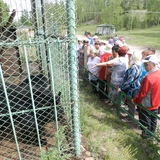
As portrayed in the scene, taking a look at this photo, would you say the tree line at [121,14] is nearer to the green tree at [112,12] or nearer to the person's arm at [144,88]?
the green tree at [112,12]

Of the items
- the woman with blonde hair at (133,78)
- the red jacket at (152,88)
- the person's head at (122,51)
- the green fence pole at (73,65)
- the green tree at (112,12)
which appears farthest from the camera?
the green tree at (112,12)

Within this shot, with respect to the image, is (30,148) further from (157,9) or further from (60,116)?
(157,9)

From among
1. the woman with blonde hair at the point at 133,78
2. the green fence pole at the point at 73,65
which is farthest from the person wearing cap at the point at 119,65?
the green fence pole at the point at 73,65

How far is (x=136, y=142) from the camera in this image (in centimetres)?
307

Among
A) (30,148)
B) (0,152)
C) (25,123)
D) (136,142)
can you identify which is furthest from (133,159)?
(0,152)

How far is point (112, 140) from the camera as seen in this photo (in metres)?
3.00

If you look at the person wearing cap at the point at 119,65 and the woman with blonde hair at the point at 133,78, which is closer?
the woman with blonde hair at the point at 133,78

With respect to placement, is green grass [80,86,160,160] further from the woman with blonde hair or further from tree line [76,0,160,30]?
tree line [76,0,160,30]

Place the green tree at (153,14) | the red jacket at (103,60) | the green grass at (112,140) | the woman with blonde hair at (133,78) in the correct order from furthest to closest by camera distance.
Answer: the green tree at (153,14) < the red jacket at (103,60) < the woman with blonde hair at (133,78) < the green grass at (112,140)

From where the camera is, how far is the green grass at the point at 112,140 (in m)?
2.58

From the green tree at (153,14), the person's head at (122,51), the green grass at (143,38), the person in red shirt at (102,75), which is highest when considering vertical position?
the green tree at (153,14)

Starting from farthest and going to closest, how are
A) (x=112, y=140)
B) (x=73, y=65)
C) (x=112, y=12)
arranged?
(x=112, y=12) → (x=112, y=140) → (x=73, y=65)

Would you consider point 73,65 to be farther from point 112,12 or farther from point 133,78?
point 112,12

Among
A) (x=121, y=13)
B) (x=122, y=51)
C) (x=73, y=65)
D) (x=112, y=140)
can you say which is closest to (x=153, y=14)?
(x=121, y=13)
